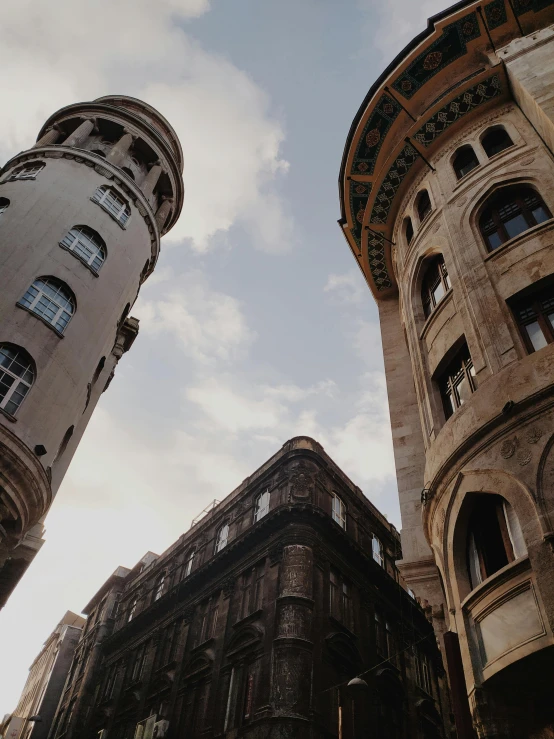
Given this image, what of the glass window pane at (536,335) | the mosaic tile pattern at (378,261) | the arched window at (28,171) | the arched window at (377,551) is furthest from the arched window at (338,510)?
the arched window at (28,171)

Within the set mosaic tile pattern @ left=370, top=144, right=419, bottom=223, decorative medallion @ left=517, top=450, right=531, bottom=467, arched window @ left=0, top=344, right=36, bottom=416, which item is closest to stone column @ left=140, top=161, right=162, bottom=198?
arched window @ left=0, top=344, right=36, bottom=416

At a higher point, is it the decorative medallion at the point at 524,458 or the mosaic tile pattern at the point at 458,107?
the mosaic tile pattern at the point at 458,107

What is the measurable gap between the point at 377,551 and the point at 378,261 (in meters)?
17.8

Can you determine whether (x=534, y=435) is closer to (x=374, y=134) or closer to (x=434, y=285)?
(x=434, y=285)

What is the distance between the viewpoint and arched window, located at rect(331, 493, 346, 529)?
27.1 metres

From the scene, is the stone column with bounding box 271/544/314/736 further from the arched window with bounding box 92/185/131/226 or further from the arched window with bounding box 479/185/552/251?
the arched window with bounding box 92/185/131/226

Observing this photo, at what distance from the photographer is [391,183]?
17000 millimetres

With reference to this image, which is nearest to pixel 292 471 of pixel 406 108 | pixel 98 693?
pixel 406 108

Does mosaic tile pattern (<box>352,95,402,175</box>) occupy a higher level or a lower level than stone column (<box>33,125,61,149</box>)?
lower

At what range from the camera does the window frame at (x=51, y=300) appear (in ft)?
54.4

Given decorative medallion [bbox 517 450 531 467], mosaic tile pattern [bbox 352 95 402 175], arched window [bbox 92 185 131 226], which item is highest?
arched window [bbox 92 185 131 226]

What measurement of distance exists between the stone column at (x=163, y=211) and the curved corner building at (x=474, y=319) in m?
11.3

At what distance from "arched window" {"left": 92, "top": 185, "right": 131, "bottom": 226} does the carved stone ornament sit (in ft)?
45.6

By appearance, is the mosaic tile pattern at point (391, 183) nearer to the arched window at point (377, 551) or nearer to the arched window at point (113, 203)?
the arched window at point (113, 203)
